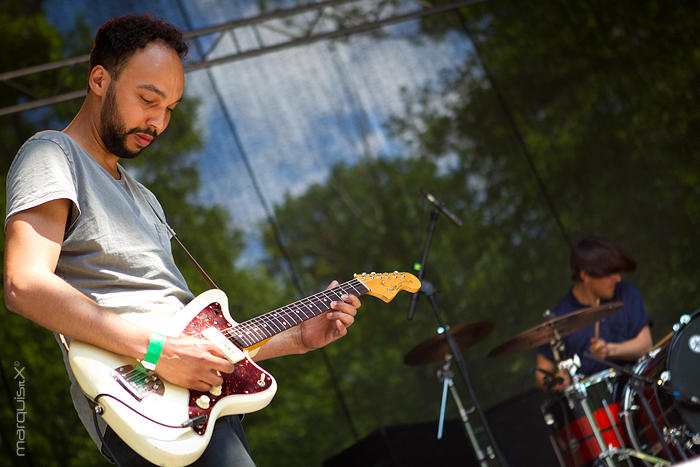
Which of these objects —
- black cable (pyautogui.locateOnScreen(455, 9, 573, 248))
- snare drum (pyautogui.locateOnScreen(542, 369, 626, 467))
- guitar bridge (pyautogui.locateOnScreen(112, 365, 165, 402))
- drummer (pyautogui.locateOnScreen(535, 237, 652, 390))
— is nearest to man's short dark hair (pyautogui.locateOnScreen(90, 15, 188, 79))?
guitar bridge (pyautogui.locateOnScreen(112, 365, 165, 402))

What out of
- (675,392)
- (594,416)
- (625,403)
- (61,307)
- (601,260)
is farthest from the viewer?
(601,260)

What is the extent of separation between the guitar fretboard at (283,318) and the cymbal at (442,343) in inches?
78.9

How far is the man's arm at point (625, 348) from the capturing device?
4000 millimetres

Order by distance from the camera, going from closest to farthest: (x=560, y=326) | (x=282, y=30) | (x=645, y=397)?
(x=645, y=397) → (x=560, y=326) → (x=282, y=30)

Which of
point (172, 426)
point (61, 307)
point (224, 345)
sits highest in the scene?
point (61, 307)

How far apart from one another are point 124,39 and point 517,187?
452 centimetres

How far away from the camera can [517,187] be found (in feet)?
19.0

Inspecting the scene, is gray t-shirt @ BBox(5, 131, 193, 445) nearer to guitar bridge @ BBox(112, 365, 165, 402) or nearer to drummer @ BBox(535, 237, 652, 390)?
guitar bridge @ BBox(112, 365, 165, 402)

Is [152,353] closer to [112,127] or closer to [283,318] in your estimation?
[283,318]

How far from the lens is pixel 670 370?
3.23m

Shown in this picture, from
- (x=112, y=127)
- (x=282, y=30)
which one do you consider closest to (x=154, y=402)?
(x=112, y=127)

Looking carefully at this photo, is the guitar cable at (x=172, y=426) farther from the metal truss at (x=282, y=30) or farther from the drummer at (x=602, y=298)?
the metal truss at (x=282, y=30)

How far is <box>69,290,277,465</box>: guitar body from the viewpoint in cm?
142

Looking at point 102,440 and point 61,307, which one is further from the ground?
point 61,307
